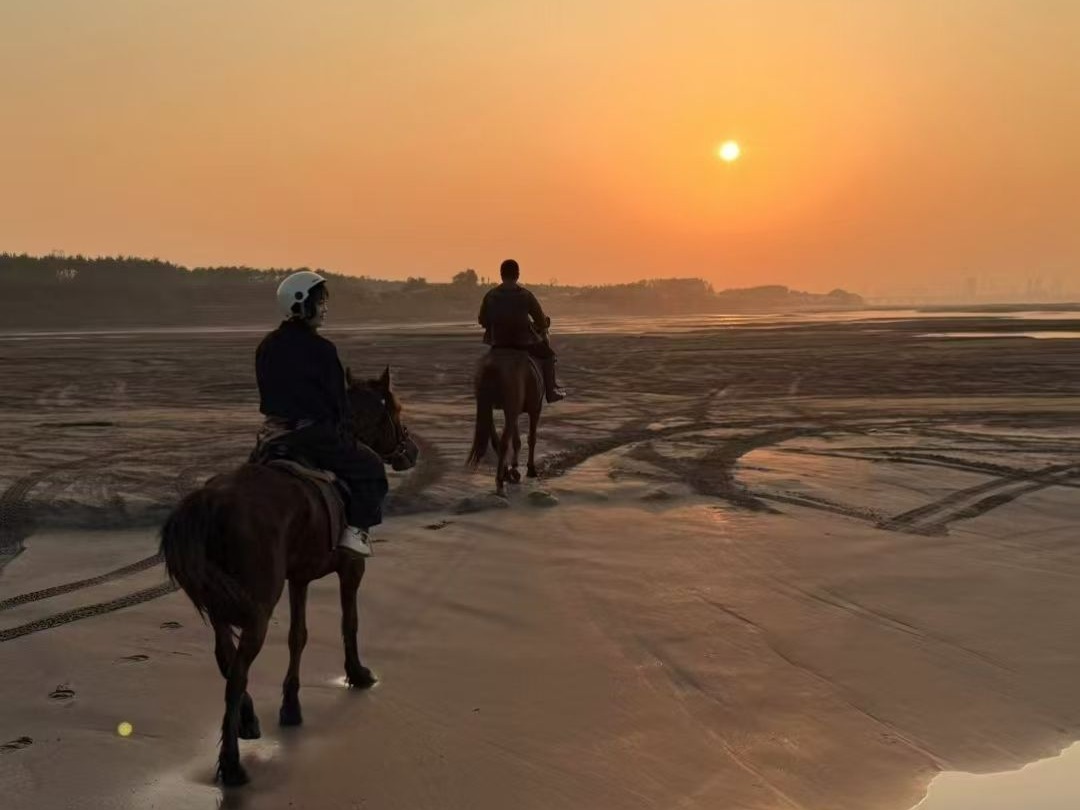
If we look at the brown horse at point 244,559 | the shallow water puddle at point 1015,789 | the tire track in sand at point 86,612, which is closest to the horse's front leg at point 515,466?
the tire track in sand at point 86,612

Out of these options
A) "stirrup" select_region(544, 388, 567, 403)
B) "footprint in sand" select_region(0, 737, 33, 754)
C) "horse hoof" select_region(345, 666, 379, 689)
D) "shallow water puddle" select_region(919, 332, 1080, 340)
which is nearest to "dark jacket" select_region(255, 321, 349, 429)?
"horse hoof" select_region(345, 666, 379, 689)

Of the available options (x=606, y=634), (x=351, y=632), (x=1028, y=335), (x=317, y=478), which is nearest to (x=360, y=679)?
(x=351, y=632)

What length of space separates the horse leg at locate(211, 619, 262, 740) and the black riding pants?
1.08 meters

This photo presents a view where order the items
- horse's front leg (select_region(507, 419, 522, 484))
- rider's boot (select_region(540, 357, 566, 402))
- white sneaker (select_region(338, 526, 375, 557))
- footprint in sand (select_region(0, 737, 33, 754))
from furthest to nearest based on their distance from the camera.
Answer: rider's boot (select_region(540, 357, 566, 402)), horse's front leg (select_region(507, 419, 522, 484)), white sneaker (select_region(338, 526, 375, 557)), footprint in sand (select_region(0, 737, 33, 754))

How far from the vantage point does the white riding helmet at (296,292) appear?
5.23 meters

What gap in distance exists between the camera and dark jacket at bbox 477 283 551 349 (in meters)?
11.7

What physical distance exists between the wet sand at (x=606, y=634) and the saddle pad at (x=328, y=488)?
3.55 ft

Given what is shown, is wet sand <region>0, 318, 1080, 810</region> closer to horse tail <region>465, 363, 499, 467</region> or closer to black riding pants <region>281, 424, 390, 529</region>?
horse tail <region>465, 363, 499, 467</region>

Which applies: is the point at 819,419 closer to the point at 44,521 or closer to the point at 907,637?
the point at 907,637

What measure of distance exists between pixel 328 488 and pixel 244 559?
3.04 feet

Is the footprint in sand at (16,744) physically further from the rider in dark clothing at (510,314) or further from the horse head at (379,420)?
the rider in dark clothing at (510,314)

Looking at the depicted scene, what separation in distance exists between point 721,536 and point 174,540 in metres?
6.03

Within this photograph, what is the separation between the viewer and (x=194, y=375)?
2703 centimetres

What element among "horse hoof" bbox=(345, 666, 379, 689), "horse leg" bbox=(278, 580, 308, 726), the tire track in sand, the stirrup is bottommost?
"horse hoof" bbox=(345, 666, 379, 689)
